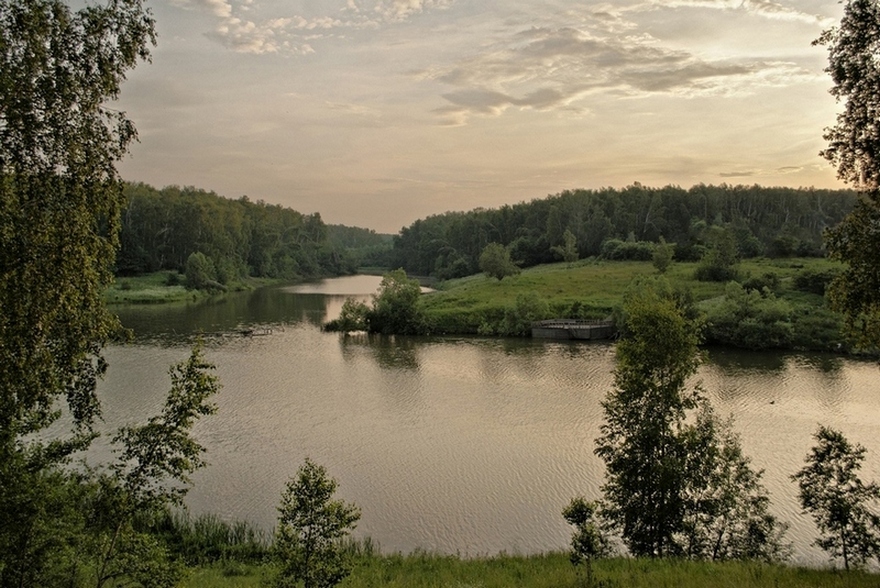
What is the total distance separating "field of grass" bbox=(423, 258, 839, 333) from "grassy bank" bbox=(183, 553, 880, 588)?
47568mm

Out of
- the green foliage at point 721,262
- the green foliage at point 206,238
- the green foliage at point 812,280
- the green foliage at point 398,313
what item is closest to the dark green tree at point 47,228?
the green foliage at point 398,313

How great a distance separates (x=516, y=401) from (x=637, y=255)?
2707 inches

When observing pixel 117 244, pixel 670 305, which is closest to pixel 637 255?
pixel 670 305

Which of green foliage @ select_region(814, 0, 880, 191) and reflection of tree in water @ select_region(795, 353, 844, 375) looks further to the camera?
reflection of tree in water @ select_region(795, 353, 844, 375)

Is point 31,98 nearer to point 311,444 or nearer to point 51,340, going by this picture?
point 51,340

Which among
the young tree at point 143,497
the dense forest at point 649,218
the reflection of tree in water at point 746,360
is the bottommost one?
the reflection of tree in water at point 746,360

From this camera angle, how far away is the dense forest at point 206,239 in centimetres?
10694

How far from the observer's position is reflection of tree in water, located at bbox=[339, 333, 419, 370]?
4856cm

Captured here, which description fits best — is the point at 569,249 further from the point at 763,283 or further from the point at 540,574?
the point at 540,574

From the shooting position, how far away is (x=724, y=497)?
15.7m

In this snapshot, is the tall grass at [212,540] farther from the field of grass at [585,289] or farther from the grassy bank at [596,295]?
the field of grass at [585,289]

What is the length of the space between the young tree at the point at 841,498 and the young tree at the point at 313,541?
11.5m

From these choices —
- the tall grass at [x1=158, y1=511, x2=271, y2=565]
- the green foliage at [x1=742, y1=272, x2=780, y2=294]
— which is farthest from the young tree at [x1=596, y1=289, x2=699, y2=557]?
the green foliage at [x1=742, y1=272, x2=780, y2=294]

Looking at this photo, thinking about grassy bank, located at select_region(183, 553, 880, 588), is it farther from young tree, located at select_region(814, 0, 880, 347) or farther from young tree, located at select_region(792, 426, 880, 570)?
young tree, located at select_region(814, 0, 880, 347)
